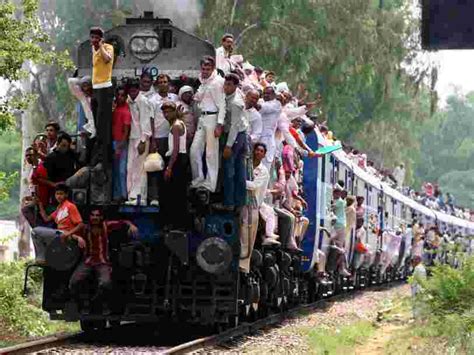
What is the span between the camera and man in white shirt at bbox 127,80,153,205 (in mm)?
11023

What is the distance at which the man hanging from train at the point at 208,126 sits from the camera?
10.9m

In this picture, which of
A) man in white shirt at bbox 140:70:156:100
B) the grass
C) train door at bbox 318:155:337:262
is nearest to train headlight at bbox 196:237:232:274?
the grass

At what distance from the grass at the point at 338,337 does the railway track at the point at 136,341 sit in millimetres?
807

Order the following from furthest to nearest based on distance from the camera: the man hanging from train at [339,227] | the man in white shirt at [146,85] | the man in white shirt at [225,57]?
the man hanging from train at [339,227]
the man in white shirt at [225,57]
the man in white shirt at [146,85]

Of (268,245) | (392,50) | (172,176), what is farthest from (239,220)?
(392,50)

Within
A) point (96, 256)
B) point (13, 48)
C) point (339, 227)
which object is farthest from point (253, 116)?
point (339, 227)

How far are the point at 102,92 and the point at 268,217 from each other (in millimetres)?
2663

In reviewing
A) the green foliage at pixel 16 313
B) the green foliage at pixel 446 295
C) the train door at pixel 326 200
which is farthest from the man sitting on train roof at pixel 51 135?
the train door at pixel 326 200

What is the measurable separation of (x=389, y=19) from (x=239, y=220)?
22459 mm

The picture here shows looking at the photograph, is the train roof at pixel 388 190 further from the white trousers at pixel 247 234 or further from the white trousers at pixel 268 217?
the white trousers at pixel 247 234

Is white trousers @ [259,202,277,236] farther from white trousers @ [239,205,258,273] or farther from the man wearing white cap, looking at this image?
the man wearing white cap

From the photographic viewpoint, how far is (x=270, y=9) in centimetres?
2883

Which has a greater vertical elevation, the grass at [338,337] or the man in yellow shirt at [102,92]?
the man in yellow shirt at [102,92]

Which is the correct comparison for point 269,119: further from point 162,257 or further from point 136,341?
point 136,341
